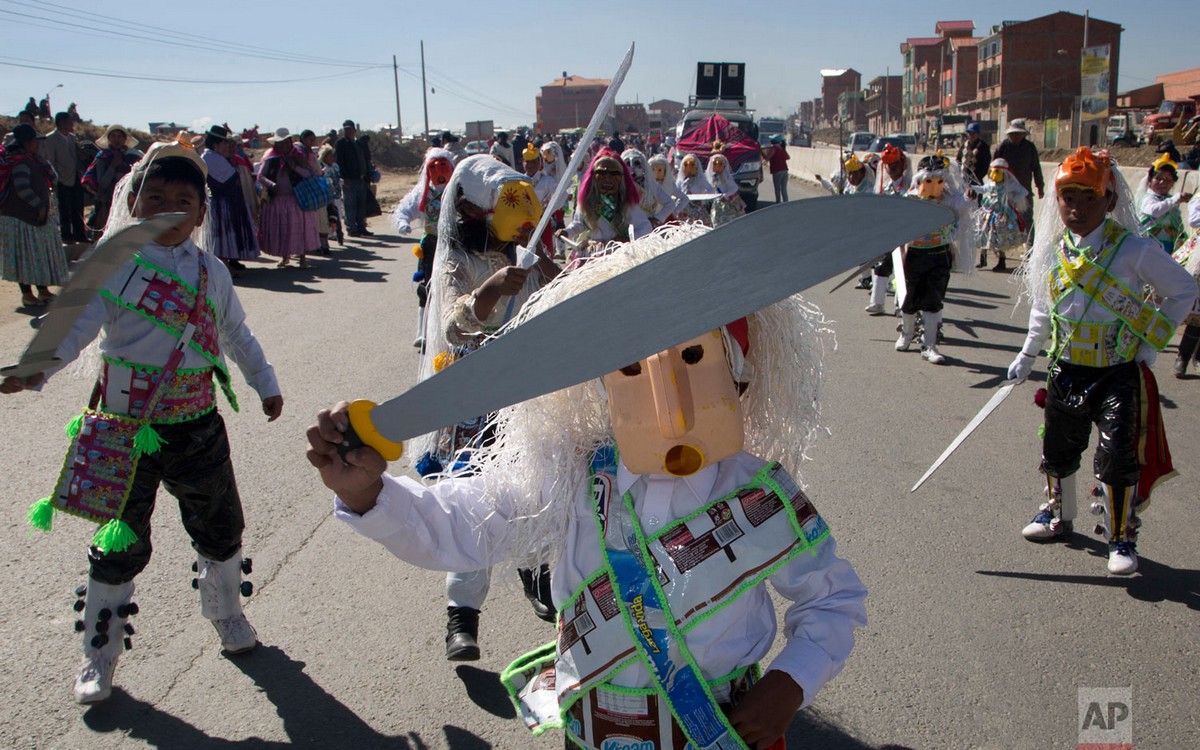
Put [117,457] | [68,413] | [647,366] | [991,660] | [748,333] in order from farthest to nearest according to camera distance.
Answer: [68,413], [991,660], [117,457], [748,333], [647,366]

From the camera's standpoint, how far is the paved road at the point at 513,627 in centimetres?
304

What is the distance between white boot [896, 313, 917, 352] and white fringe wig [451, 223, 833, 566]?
Answer: 6897 millimetres

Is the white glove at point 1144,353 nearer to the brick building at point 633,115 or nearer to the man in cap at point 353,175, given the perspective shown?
the man in cap at point 353,175

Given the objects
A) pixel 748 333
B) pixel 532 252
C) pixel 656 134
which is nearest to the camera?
pixel 748 333

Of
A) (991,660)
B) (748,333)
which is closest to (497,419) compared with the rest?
(748,333)

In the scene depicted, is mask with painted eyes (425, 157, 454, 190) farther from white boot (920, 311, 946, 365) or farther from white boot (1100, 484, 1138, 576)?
white boot (1100, 484, 1138, 576)

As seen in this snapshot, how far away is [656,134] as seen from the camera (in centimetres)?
5225

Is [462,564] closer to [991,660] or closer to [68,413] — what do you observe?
[991,660]

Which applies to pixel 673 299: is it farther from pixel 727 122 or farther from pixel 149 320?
pixel 727 122

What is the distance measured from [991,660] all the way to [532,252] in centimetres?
232

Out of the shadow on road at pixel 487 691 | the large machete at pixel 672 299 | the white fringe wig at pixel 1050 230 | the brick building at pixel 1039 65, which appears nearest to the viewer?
the large machete at pixel 672 299

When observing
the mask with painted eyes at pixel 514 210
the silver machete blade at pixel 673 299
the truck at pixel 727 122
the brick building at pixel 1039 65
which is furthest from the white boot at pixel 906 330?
the brick building at pixel 1039 65

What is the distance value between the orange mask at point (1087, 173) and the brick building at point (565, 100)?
3619 inches

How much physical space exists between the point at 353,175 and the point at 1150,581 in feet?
53.2
